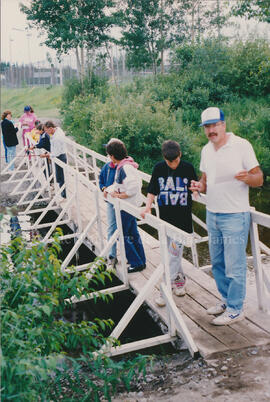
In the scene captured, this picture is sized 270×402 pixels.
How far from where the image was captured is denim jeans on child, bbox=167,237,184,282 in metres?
Result: 4.69

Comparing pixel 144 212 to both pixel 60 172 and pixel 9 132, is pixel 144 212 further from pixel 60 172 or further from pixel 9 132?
pixel 9 132

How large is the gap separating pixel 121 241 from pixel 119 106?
470 inches

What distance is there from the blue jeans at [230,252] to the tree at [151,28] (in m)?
22.5

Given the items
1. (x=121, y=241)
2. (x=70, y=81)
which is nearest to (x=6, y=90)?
(x=70, y=81)

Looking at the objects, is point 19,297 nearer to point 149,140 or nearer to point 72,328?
point 72,328

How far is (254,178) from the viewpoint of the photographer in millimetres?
3760

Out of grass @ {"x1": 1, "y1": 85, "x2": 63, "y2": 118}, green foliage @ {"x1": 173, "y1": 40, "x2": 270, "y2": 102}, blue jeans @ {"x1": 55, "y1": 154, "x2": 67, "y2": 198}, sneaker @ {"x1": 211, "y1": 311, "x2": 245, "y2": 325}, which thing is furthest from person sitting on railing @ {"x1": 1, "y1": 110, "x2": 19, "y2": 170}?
grass @ {"x1": 1, "y1": 85, "x2": 63, "y2": 118}

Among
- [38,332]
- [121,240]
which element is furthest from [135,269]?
[38,332]

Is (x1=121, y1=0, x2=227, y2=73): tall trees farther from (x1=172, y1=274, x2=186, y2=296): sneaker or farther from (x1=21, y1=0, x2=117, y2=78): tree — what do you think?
(x1=172, y1=274, x2=186, y2=296): sneaker

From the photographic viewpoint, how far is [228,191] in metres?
3.89

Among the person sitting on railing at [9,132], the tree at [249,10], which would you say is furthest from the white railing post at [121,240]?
the tree at [249,10]

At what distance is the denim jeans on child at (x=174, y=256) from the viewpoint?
4688 mm

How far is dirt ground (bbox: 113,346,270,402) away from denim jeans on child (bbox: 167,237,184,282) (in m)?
1.02

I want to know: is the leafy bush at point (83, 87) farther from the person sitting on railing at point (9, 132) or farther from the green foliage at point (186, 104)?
the person sitting on railing at point (9, 132)
